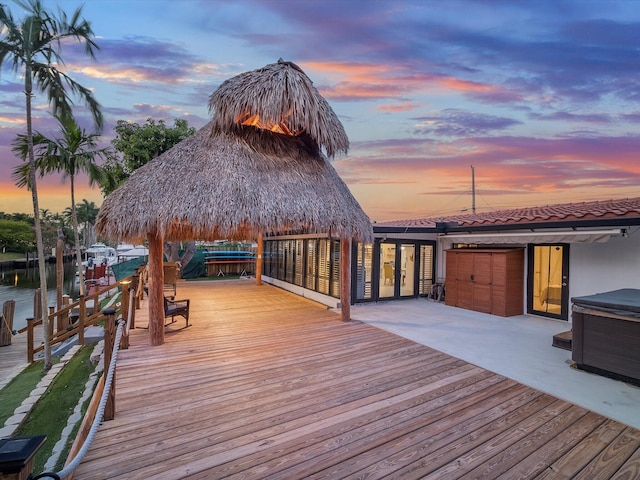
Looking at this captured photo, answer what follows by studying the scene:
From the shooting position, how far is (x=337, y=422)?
10.0 feet

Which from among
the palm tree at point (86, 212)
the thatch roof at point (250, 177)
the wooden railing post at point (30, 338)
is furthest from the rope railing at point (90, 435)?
the palm tree at point (86, 212)

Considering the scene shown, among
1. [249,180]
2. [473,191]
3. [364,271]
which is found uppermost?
[473,191]

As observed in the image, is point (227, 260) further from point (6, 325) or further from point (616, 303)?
point (616, 303)

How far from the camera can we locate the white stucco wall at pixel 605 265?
6234 millimetres

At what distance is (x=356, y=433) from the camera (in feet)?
9.48

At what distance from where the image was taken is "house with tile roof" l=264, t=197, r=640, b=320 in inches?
254

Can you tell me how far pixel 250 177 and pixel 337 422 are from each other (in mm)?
4565

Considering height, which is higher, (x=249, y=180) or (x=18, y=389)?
(x=249, y=180)

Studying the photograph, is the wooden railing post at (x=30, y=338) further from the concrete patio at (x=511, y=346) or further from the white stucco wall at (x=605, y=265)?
the white stucco wall at (x=605, y=265)

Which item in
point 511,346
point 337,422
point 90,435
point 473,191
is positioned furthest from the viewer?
point 473,191

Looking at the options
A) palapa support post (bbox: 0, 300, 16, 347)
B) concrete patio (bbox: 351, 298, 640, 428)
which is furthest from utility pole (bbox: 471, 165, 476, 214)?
palapa support post (bbox: 0, 300, 16, 347)

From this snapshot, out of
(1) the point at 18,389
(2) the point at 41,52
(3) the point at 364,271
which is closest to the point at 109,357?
(1) the point at 18,389

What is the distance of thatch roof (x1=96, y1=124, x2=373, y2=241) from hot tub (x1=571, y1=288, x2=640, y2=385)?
4.08 meters

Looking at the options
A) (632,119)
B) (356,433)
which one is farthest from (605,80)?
(356,433)
